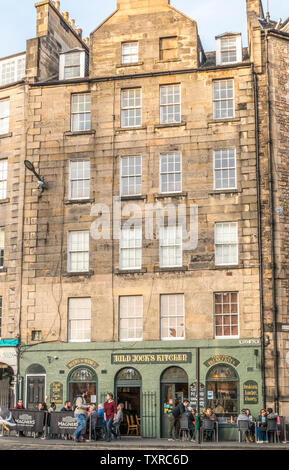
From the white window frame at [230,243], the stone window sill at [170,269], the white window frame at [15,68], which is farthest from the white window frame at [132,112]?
the stone window sill at [170,269]

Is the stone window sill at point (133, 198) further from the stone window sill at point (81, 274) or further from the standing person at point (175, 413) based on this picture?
the standing person at point (175, 413)

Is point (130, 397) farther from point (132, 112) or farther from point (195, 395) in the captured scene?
point (132, 112)

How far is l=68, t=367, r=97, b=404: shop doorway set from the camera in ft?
104

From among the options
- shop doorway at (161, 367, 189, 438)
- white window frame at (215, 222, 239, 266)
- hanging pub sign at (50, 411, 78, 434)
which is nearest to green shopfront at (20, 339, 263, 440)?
shop doorway at (161, 367, 189, 438)

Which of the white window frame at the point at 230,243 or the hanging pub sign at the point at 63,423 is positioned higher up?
the white window frame at the point at 230,243

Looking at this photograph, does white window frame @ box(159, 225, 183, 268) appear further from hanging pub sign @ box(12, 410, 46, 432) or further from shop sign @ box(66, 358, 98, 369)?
hanging pub sign @ box(12, 410, 46, 432)

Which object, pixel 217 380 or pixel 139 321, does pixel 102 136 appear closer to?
pixel 139 321

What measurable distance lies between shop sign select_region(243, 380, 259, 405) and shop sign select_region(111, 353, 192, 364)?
2.61 meters

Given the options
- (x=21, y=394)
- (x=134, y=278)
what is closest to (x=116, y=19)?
(x=134, y=278)

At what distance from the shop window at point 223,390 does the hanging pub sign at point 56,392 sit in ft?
21.3

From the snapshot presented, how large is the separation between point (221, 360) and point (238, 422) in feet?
10.2

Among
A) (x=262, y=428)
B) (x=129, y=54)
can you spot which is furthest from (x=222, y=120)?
(x=262, y=428)

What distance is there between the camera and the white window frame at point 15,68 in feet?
123

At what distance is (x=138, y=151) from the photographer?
110 ft
